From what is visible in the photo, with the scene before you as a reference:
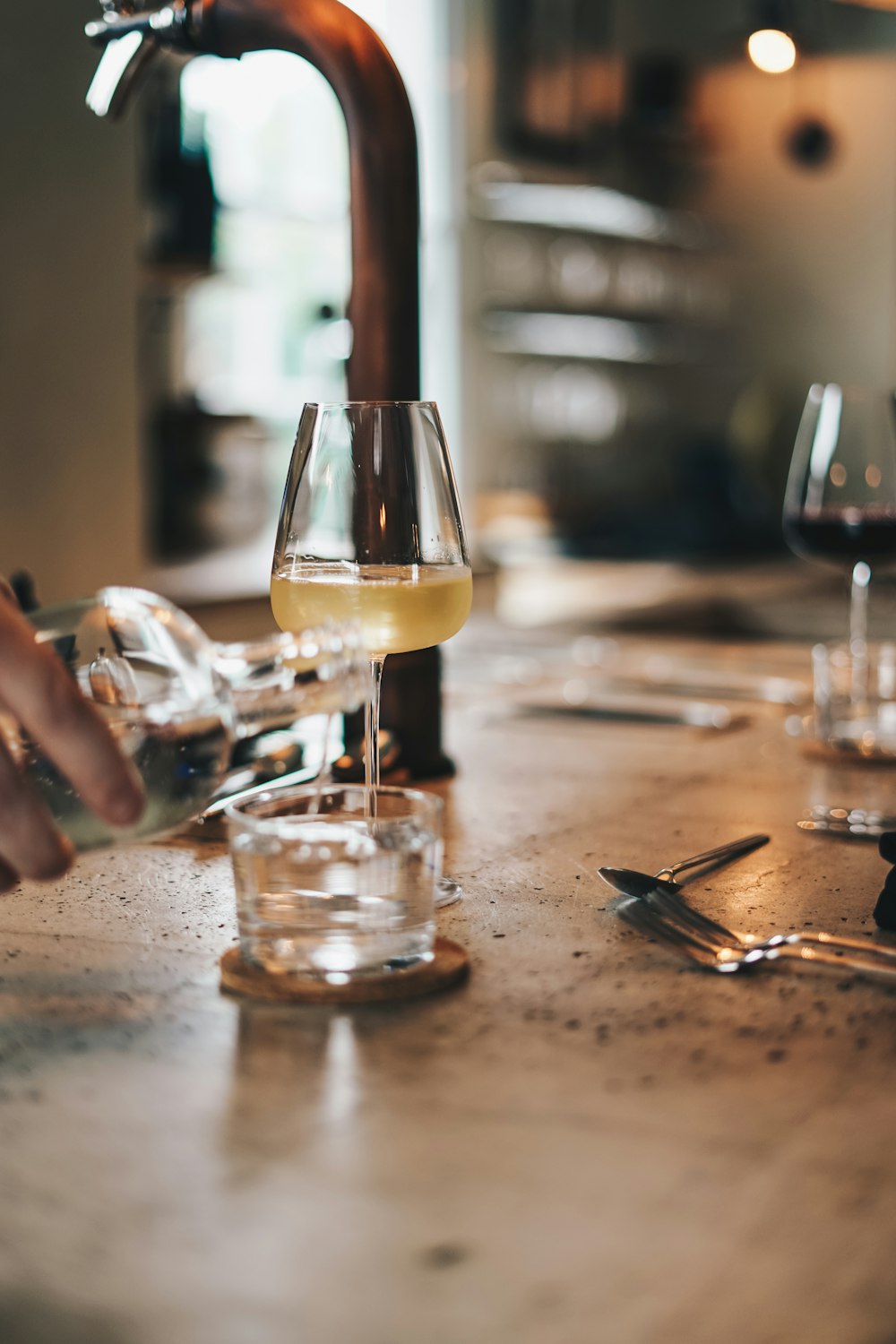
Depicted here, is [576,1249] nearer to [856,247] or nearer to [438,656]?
[438,656]

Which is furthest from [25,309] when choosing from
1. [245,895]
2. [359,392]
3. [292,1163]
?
[292,1163]

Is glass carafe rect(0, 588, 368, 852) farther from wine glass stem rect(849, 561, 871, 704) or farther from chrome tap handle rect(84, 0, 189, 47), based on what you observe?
wine glass stem rect(849, 561, 871, 704)

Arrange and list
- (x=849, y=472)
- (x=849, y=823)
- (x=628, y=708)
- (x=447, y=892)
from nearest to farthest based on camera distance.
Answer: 1. (x=447, y=892)
2. (x=849, y=823)
3. (x=849, y=472)
4. (x=628, y=708)

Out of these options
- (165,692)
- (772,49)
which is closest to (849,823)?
(165,692)

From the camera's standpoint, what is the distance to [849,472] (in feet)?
4.35

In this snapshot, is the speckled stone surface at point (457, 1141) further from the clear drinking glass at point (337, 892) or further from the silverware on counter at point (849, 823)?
the silverware on counter at point (849, 823)

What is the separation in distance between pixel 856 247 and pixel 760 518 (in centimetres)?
179

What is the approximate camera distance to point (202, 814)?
97 centimetres

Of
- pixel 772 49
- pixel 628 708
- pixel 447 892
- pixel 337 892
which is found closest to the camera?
pixel 337 892

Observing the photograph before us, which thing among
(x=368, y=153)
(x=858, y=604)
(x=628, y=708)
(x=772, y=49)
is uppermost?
(x=772, y=49)

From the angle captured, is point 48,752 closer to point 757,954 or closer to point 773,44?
point 757,954

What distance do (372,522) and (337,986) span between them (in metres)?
0.30

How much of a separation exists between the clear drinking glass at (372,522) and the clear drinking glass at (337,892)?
0.17 metres

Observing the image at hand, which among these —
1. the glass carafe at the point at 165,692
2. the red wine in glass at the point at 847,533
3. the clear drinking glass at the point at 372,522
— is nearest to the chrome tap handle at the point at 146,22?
the clear drinking glass at the point at 372,522
